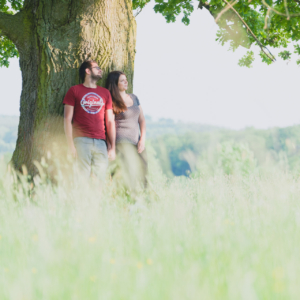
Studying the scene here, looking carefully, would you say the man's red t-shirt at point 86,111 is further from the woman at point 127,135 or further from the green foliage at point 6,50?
the green foliage at point 6,50

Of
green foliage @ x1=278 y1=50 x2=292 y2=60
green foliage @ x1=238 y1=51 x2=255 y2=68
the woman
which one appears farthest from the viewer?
green foliage @ x1=238 y1=51 x2=255 y2=68

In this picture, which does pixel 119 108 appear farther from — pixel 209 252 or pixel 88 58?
pixel 209 252

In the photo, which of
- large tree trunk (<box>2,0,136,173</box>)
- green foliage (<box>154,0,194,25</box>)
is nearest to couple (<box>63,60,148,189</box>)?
large tree trunk (<box>2,0,136,173</box>)

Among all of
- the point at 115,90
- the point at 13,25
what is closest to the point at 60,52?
the point at 115,90

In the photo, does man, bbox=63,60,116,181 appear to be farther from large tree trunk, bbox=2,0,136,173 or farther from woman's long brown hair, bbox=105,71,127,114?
large tree trunk, bbox=2,0,136,173

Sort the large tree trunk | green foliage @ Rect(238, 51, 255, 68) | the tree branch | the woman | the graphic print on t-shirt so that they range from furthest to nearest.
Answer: green foliage @ Rect(238, 51, 255, 68) < the tree branch < the large tree trunk < the woman < the graphic print on t-shirt

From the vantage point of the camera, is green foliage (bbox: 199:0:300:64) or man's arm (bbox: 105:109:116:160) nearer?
man's arm (bbox: 105:109:116:160)

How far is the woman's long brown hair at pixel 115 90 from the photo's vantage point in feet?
17.5

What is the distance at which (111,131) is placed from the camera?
5230 mm

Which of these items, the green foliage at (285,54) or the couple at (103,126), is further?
the green foliage at (285,54)

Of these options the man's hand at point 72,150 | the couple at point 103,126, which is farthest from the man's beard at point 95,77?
the man's hand at point 72,150

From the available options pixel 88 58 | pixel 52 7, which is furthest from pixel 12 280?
pixel 52 7

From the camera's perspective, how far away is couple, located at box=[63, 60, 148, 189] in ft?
16.4

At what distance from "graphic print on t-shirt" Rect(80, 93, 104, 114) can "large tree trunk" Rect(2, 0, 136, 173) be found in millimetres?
668
